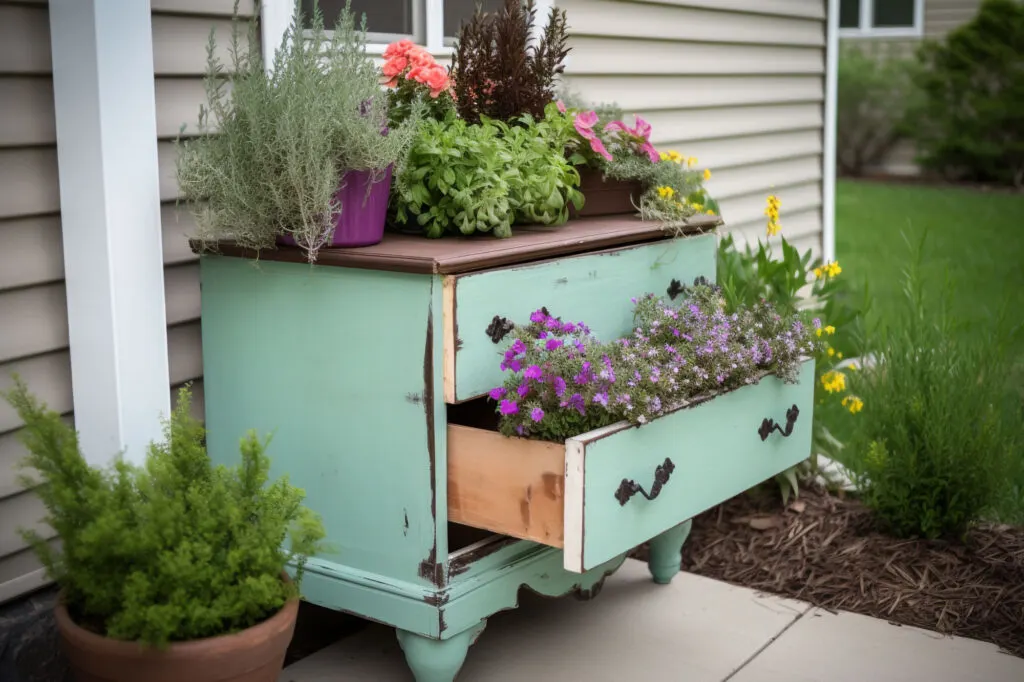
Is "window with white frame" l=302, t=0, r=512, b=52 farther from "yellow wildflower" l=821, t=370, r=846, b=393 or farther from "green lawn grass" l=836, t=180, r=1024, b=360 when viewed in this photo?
"green lawn grass" l=836, t=180, r=1024, b=360

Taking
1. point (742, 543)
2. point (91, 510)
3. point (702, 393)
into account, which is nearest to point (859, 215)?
point (742, 543)

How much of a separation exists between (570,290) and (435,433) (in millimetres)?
504

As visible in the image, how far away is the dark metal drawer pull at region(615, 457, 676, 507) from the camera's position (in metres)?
2.21

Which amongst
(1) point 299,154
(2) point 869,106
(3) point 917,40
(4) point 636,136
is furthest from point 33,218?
(3) point 917,40

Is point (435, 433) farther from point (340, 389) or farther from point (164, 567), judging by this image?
point (164, 567)

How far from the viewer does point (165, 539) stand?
186cm

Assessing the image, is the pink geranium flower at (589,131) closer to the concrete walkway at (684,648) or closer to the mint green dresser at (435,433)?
the mint green dresser at (435,433)

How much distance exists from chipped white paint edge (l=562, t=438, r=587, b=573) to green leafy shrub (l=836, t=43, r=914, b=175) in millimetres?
13914

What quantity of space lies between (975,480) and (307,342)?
1.89m

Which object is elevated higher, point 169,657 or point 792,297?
point 792,297

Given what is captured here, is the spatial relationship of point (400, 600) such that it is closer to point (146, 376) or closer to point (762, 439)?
point (146, 376)

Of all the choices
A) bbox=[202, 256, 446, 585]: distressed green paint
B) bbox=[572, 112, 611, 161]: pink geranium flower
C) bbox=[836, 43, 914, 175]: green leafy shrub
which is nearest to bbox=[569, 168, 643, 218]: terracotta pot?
bbox=[572, 112, 611, 161]: pink geranium flower

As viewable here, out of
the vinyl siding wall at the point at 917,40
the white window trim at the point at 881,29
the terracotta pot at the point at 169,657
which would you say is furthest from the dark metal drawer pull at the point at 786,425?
the white window trim at the point at 881,29

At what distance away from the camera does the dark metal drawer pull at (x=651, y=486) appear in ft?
7.24
